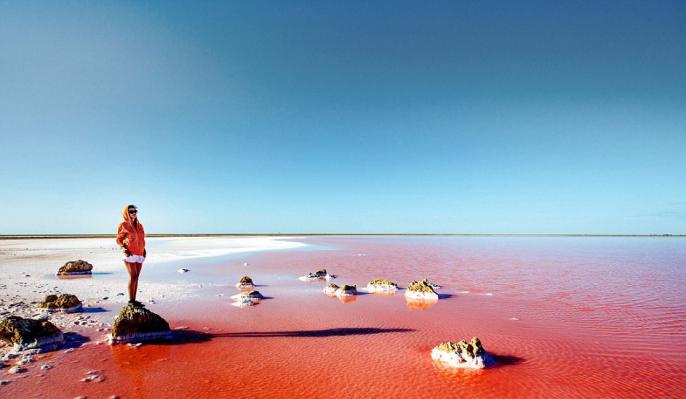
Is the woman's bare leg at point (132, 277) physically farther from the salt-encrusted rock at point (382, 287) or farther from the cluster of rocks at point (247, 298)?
the salt-encrusted rock at point (382, 287)

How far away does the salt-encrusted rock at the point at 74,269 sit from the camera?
17062mm

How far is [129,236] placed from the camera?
320 inches

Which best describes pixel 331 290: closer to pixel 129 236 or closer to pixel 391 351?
pixel 391 351

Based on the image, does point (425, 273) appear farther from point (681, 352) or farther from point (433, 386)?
point (433, 386)

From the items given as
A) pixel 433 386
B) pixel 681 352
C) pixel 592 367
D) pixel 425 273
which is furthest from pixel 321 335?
pixel 425 273

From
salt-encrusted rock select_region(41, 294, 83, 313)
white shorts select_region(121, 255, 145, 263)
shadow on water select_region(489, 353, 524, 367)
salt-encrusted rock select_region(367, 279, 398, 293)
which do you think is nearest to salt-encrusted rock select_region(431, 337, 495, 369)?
shadow on water select_region(489, 353, 524, 367)

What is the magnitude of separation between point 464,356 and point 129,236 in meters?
8.22

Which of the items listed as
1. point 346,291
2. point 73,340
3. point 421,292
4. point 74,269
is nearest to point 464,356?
point 421,292

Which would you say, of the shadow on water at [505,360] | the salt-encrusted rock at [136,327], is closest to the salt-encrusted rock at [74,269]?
the salt-encrusted rock at [136,327]

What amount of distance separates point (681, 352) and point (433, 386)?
262 inches

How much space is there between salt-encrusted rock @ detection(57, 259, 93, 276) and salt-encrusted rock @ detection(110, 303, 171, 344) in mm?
13304

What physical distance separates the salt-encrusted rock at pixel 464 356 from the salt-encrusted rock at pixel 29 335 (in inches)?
319

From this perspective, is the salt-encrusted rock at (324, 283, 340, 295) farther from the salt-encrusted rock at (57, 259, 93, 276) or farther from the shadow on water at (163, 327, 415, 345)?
the salt-encrusted rock at (57, 259, 93, 276)

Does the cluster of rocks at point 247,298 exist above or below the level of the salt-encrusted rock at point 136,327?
below
